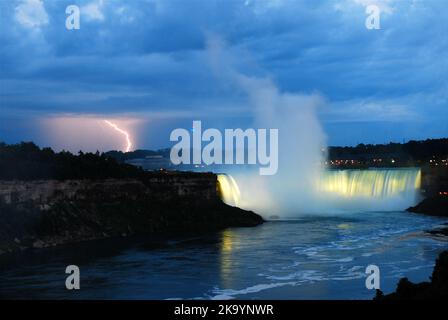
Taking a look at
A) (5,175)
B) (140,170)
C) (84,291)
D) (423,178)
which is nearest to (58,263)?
(84,291)

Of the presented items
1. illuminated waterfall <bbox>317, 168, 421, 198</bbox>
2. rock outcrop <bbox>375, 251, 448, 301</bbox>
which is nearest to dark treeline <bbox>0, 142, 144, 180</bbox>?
illuminated waterfall <bbox>317, 168, 421, 198</bbox>

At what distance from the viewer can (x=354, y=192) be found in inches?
2788

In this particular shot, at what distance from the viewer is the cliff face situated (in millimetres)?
44125

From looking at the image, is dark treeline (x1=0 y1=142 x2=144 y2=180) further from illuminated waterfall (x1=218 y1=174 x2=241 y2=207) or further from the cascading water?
the cascading water

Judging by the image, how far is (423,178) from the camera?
66.8 m

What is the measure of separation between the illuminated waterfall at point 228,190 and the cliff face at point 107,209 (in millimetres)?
4353

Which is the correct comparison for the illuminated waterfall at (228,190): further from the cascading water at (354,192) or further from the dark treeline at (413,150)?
the dark treeline at (413,150)

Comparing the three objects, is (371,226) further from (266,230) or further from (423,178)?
(423,178)

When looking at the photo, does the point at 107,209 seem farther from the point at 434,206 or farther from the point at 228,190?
the point at 434,206

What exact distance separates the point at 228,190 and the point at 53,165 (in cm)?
1804

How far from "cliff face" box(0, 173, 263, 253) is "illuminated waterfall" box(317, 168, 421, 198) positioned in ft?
62.3

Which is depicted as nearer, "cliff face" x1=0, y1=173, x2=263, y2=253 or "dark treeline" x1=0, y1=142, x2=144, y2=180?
"cliff face" x1=0, y1=173, x2=263, y2=253

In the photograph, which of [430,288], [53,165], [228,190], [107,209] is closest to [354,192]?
[228,190]

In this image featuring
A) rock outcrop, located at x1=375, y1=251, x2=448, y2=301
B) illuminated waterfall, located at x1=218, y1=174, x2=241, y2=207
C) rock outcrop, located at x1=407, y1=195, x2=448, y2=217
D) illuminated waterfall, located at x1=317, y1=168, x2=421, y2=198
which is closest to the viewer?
rock outcrop, located at x1=375, y1=251, x2=448, y2=301
